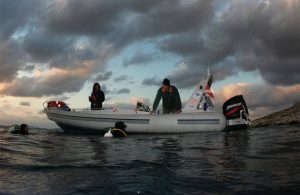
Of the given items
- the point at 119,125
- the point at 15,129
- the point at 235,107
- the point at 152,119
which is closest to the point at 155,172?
the point at 119,125

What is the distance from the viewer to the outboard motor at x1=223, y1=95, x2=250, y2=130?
17094 millimetres

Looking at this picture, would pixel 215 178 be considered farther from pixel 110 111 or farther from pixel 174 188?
pixel 110 111

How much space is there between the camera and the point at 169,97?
1800 cm

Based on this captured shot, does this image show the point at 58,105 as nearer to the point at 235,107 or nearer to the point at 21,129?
the point at 21,129

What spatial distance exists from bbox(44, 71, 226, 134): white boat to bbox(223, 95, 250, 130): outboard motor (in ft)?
1.03

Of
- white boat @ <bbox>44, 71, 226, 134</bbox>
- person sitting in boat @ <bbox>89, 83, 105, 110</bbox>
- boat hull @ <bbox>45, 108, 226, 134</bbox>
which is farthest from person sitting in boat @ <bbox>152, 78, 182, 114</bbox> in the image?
person sitting in boat @ <bbox>89, 83, 105, 110</bbox>

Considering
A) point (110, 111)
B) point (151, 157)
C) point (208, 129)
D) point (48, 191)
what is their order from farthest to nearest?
point (110, 111) < point (208, 129) < point (151, 157) < point (48, 191)

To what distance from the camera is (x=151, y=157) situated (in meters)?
8.84

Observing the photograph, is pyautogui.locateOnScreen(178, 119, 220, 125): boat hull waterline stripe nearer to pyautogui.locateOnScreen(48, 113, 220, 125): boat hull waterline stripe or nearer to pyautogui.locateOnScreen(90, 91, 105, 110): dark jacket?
pyautogui.locateOnScreen(48, 113, 220, 125): boat hull waterline stripe

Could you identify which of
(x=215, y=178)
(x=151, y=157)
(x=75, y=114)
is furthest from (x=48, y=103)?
(x=215, y=178)

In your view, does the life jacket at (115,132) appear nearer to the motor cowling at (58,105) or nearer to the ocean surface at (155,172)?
the motor cowling at (58,105)

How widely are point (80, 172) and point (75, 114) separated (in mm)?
13294

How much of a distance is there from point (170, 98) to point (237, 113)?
3230mm

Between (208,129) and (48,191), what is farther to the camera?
(208,129)
